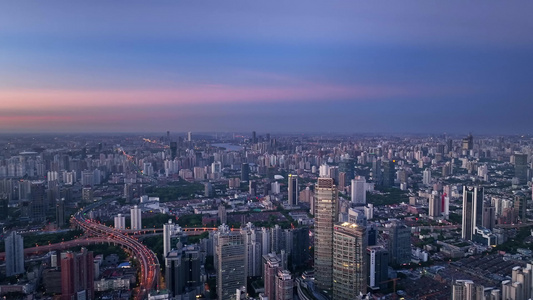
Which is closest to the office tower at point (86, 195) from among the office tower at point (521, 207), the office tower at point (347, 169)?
the office tower at point (347, 169)

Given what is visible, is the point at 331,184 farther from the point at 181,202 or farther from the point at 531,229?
the point at 181,202

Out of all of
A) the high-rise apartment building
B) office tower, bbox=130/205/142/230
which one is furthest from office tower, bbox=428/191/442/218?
office tower, bbox=130/205/142/230

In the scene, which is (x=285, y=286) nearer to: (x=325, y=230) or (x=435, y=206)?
(x=325, y=230)

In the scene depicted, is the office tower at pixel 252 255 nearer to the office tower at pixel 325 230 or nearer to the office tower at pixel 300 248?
the office tower at pixel 300 248

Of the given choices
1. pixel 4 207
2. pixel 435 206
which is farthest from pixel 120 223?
pixel 435 206

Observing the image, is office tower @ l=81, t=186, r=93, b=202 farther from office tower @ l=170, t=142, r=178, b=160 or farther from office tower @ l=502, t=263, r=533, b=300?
office tower @ l=502, t=263, r=533, b=300

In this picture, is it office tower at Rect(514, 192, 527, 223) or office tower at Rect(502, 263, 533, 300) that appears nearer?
office tower at Rect(502, 263, 533, 300)
